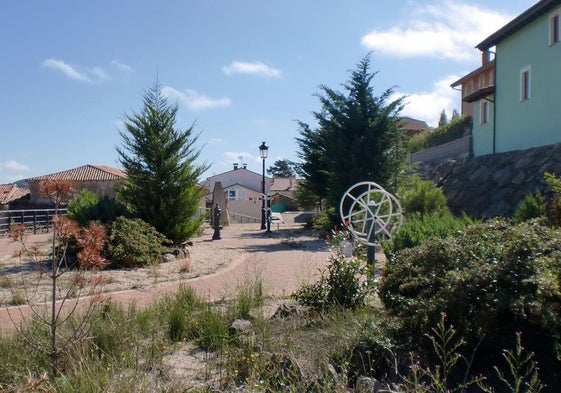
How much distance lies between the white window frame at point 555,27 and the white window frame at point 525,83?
69.3 inches

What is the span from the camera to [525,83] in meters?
24.0

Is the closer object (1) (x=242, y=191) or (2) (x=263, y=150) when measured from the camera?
(2) (x=263, y=150)

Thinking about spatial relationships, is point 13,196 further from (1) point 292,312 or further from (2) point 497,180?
(1) point 292,312

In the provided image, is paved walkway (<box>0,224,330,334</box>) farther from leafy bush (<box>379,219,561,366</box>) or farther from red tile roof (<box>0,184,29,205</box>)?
red tile roof (<box>0,184,29,205</box>)

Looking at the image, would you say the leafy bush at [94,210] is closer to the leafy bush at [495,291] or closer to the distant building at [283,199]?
the leafy bush at [495,291]

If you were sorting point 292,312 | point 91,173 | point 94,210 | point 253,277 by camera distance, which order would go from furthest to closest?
1. point 91,173
2. point 94,210
3. point 253,277
4. point 292,312

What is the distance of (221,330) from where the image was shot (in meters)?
5.46

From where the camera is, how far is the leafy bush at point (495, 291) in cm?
400

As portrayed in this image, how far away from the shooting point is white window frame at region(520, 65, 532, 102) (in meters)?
23.3

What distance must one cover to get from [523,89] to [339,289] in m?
20.4

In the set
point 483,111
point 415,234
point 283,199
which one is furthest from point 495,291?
point 283,199

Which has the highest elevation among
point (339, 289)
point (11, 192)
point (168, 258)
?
point (11, 192)

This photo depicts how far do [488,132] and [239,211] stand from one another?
38490 mm

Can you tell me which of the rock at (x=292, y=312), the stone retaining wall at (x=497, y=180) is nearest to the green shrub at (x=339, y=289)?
the rock at (x=292, y=312)
